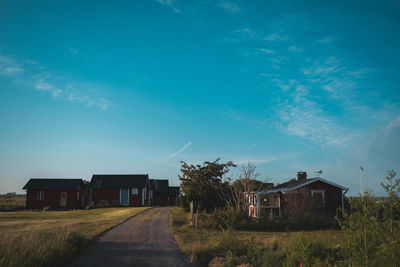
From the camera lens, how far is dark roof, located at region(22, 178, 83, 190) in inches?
1679

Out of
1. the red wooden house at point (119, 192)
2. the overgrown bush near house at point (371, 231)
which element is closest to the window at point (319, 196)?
the overgrown bush near house at point (371, 231)

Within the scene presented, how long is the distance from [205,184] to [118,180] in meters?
26.1

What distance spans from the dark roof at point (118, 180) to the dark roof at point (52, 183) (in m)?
2.68

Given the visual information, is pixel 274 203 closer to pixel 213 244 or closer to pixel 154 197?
pixel 213 244

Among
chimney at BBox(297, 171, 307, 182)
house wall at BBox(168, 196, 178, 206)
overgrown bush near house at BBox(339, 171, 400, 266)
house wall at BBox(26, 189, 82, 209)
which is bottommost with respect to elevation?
house wall at BBox(168, 196, 178, 206)

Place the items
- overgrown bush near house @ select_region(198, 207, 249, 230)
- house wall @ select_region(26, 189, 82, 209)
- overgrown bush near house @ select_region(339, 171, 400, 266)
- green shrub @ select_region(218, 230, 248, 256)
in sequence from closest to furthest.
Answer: overgrown bush near house @ select_region(339, 171, 400, 266)
green shrub @ select_region(218, 230, 248, 256)
overgrown bush near house @ select_region(198, 207, 249, 230)
house wall @ select_region(26, 189, 82, 209)

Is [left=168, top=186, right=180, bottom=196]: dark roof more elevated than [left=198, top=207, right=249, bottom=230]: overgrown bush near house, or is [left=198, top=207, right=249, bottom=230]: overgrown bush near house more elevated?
[left=198, top=207, right=249, bottom=230]: overgrown bush near house

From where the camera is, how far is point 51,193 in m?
42.7

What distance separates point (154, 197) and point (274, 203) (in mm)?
32124

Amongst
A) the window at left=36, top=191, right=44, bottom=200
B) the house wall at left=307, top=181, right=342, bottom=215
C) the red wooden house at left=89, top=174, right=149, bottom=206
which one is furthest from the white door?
the house wall at left=307, top=181, right=342, bottom=215

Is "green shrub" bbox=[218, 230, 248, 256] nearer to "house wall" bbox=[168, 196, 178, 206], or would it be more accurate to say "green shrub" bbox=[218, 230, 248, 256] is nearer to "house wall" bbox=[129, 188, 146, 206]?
"house wall" bbox=[129, 188, 146, 206]

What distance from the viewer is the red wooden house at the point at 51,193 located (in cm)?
4204

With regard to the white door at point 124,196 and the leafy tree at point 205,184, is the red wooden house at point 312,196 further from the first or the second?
the white door at point 124,196

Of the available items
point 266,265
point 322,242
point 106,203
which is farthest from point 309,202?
point 106,203
